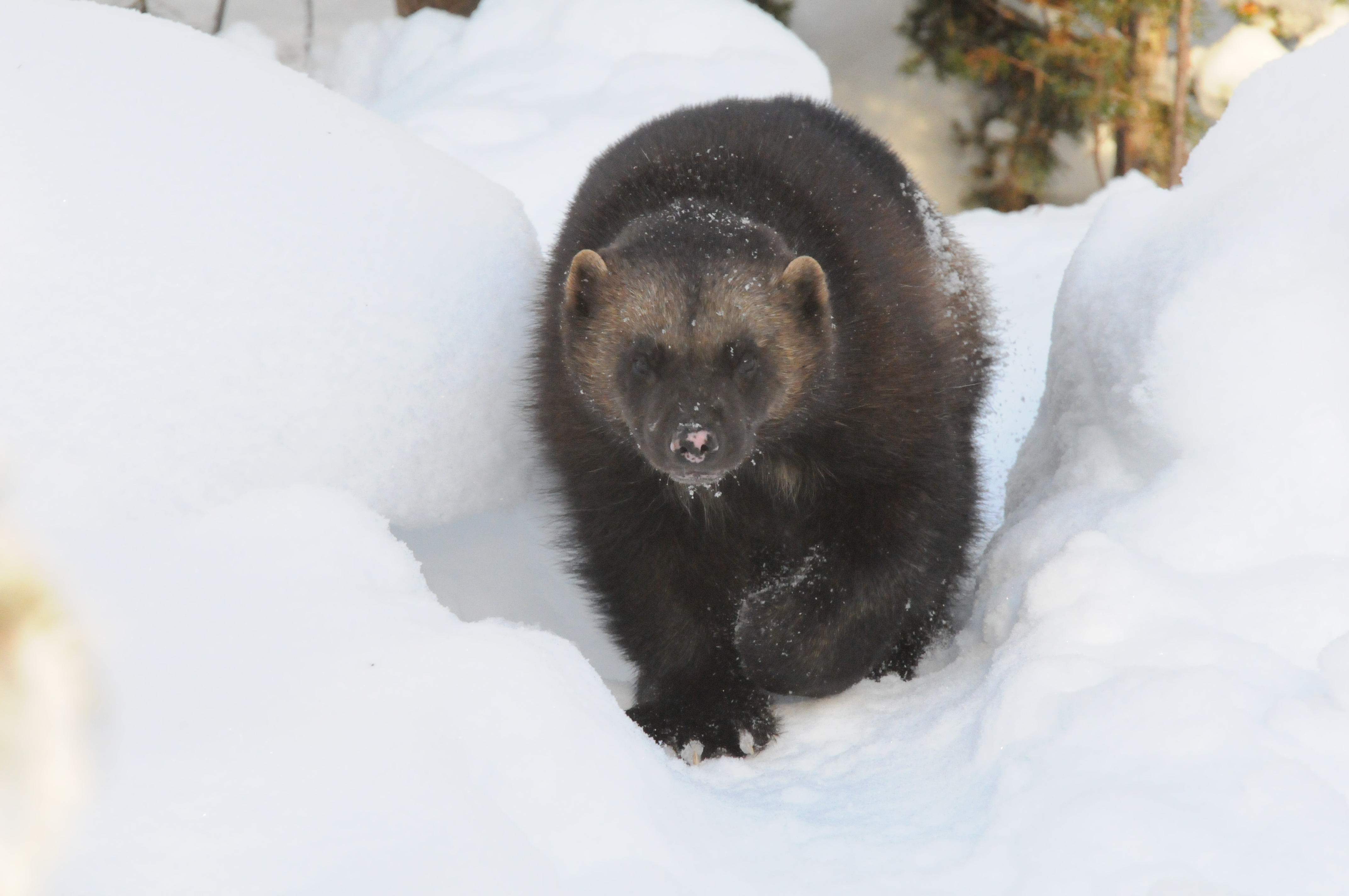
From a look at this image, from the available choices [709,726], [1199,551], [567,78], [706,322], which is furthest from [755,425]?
[567,78]

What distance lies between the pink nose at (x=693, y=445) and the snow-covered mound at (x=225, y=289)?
0.59 m

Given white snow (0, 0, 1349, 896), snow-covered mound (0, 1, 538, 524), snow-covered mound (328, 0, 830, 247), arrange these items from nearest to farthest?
white snow (0, 0, 1349, 896) → snow-covered mound (0, 1, 538, 524) → snow-covered mound (328, 0, 830, 247)

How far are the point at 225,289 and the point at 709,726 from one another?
44.7 inches

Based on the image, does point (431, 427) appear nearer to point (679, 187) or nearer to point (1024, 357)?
point (679, 187)

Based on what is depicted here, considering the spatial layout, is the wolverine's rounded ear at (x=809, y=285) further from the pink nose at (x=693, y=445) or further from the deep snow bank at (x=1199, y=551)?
the deep snow bank at (x=1199, y=551)

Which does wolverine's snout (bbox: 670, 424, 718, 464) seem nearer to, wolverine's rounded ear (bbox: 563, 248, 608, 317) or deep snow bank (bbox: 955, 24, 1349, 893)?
wolverine's rounded ear (bbox: 563, 248, 608, 317)

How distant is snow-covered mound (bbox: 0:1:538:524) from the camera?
1922mm

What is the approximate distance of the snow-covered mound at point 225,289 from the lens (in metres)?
1.92

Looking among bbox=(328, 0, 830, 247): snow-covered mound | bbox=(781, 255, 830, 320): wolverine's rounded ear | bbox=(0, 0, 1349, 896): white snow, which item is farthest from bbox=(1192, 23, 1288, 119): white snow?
bbox=(781, 255, 830, 320): wolverine's rounded ear

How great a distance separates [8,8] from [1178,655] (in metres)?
2.25

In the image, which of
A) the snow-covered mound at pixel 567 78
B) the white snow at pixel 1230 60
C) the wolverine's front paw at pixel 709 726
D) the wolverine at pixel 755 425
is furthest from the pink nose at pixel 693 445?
the white snow at pixel 1230 60

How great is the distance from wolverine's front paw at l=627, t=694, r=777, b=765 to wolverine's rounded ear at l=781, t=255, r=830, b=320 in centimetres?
73

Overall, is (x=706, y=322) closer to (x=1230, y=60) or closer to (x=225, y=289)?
(x=225, y=289)

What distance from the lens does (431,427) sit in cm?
246
